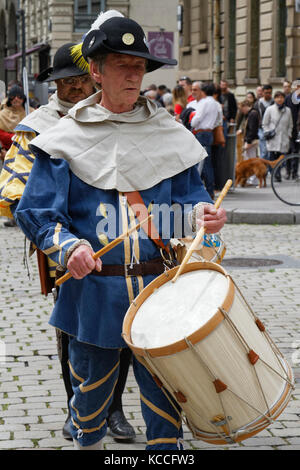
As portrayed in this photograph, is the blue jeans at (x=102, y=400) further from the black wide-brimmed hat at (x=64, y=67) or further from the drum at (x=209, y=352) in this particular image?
the black wide-brimmed hat at (x=64, y=67)

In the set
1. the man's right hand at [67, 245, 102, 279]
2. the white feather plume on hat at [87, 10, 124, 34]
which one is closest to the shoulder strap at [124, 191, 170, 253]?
the man's right hand at [67, 245, 102, 279]

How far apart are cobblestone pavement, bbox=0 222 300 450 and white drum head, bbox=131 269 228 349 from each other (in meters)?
1.42

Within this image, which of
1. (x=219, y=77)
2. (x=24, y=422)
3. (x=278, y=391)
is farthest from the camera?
(x=219, y=77)

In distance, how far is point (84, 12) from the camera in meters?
48.0

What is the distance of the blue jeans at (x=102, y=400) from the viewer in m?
3.58

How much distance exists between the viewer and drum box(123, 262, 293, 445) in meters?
3.16

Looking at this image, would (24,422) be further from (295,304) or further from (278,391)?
(295,304)

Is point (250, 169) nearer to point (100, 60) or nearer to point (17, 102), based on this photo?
point (17, 102)

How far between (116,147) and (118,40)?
399mm

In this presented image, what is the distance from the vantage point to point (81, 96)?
4.80 meters

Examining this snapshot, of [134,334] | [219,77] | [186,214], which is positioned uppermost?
[186,214]

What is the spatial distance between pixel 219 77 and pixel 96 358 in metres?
29.7
